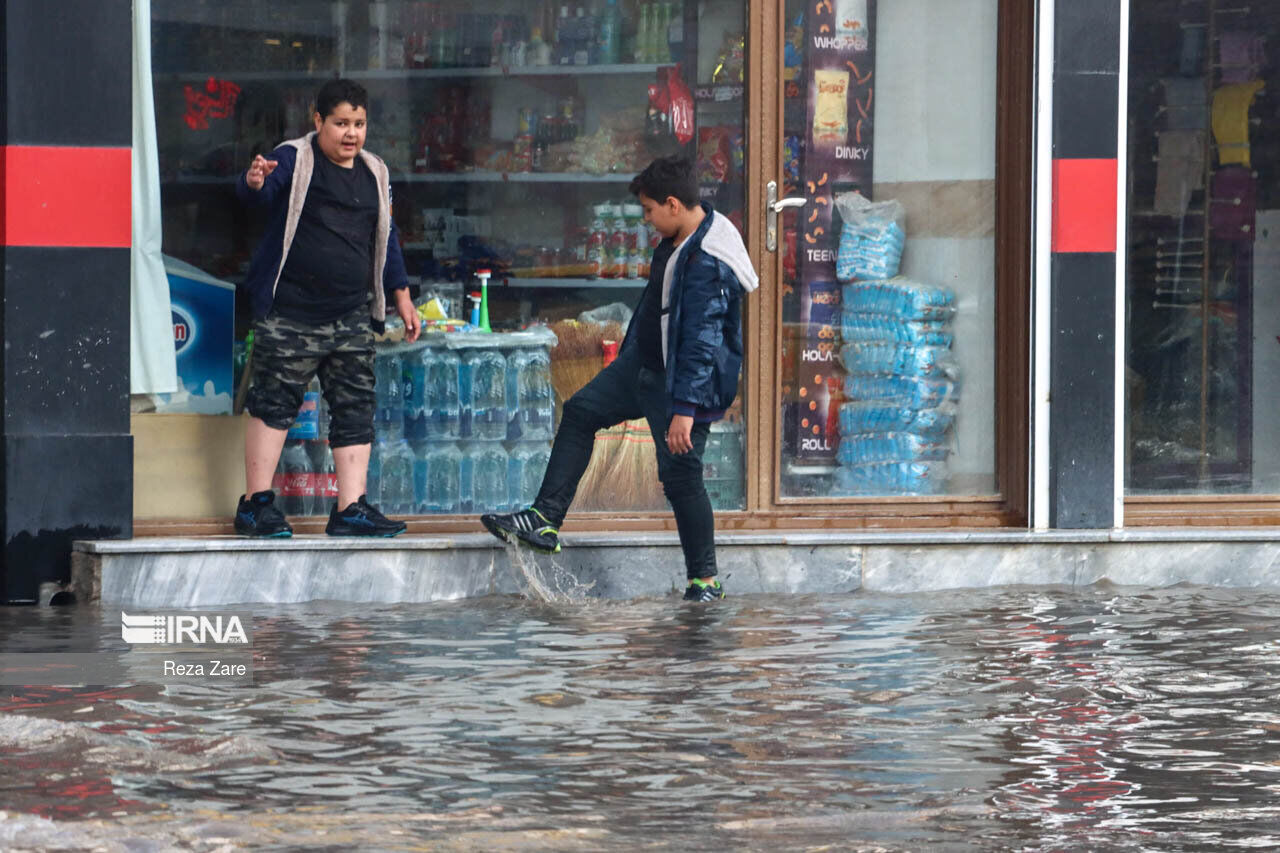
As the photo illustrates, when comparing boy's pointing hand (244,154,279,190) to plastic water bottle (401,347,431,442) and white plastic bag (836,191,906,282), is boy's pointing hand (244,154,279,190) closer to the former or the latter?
plastic water bottle (401,347,431,442)

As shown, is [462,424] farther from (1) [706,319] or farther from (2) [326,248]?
(1) [706,319]

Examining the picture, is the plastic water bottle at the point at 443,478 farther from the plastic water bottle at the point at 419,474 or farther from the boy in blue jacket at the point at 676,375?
the boy in blue jacket at the point at 676,375

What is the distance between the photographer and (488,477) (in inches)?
354

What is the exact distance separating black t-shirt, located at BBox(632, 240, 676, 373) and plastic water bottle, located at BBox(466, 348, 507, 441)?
113 centimetres

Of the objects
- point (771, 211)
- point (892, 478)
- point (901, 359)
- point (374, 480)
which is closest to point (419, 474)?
point (374, 480)

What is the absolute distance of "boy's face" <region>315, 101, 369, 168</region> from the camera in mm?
8109

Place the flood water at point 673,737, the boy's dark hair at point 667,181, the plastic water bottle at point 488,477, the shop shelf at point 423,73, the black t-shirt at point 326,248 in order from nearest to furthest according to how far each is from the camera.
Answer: the flood water at point 673,737 < the boy's dark hair at point 667,181 < the black t-shirt at point 326,248 < the shop shelf at point 423,73 < the plastic water bottle at point 488,477

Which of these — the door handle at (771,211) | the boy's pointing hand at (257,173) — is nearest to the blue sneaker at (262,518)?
the boy's pointing hand at (257,173)

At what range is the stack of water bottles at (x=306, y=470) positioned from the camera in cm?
873

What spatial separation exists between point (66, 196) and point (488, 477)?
2202 millimetres

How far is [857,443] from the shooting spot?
9.25 m

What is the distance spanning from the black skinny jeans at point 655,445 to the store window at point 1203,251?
92.3 inches

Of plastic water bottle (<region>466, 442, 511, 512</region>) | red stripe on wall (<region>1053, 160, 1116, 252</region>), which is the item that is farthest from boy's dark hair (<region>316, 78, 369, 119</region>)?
red stripe on wall (<region>1053, 160, 1116, 252</region>)

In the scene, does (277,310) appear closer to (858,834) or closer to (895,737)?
(895,737)
